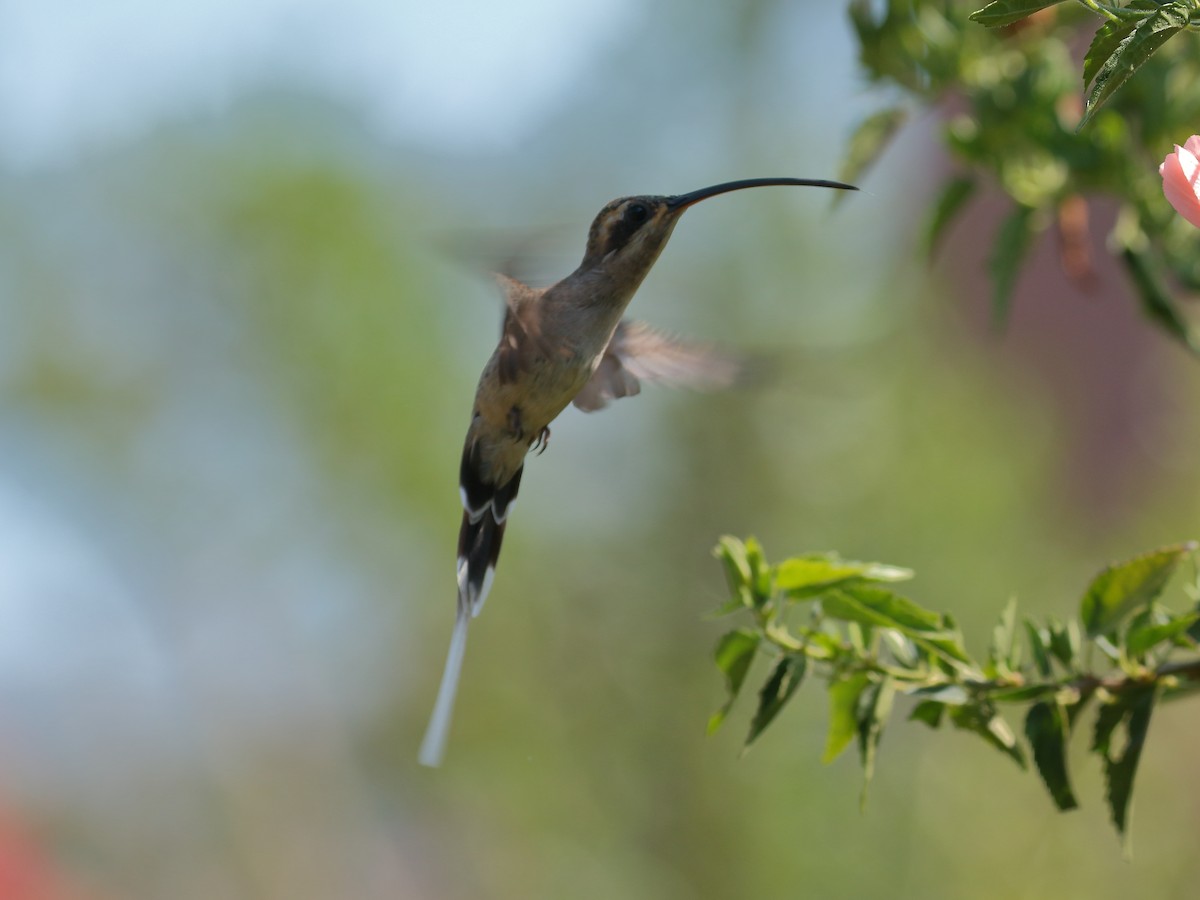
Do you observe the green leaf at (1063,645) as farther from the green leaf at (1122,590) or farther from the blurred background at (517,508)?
the blurred background at (517,508)

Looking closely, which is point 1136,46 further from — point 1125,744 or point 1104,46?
point 1125,744

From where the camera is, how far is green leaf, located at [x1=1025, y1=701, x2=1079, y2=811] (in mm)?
555

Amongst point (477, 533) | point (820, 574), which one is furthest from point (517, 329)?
point (820, 574)

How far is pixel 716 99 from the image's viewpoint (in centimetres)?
373

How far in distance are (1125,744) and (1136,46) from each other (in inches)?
12.6

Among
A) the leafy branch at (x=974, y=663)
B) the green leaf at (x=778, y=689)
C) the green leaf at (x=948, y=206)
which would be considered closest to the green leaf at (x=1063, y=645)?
the leafy branch at (x=974, y=663)

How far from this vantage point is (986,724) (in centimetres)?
56

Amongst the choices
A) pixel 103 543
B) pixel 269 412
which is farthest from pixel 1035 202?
pixel 103 543

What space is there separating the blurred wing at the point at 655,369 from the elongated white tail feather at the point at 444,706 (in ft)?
0.59

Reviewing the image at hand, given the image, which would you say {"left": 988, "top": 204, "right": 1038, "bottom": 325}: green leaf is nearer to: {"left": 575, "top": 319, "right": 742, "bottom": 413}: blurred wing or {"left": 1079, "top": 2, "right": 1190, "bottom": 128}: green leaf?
{"left": 575, "top": 319, "right": 742, "bottom": 413}: blurred wing

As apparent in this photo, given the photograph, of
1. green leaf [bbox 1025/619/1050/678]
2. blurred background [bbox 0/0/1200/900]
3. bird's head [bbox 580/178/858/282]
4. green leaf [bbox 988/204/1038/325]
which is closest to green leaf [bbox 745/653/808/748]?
green leaf [bbox 1025/619/1050/678]

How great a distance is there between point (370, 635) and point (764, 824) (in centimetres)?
158

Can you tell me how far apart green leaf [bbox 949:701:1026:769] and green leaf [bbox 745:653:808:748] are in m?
0.07

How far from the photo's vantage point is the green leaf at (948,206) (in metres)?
0.86
